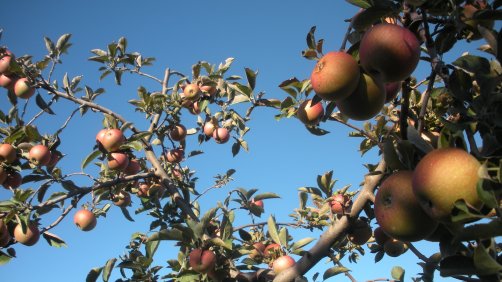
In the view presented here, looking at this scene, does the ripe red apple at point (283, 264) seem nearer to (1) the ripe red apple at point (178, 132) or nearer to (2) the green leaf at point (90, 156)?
(2) the green leaf at point (90, 156)

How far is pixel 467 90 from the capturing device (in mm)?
1473

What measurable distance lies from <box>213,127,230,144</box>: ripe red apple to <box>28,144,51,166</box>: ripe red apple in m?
1.99

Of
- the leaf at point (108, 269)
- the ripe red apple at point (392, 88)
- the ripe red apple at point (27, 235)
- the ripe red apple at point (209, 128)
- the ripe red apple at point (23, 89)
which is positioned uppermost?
the ripe red apple at point (23, 89)

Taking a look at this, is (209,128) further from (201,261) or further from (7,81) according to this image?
(201,261)

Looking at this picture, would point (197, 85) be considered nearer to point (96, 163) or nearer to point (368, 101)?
point (96, 163)

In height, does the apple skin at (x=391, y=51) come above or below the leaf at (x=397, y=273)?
above

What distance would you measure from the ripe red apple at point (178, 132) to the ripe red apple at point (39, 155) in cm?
139

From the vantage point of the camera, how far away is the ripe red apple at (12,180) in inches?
132

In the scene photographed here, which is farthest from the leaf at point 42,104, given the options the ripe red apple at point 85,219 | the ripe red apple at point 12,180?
the ripe red apple at point 85,219

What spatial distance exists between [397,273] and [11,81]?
13.6 feet

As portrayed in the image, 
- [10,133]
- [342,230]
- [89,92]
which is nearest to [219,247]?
[342,230]

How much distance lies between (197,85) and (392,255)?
268 centimetres

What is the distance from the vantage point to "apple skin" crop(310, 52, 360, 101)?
64.4 inches

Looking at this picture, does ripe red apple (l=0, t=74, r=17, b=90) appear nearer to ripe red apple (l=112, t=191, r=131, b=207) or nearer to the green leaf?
the green leaf
